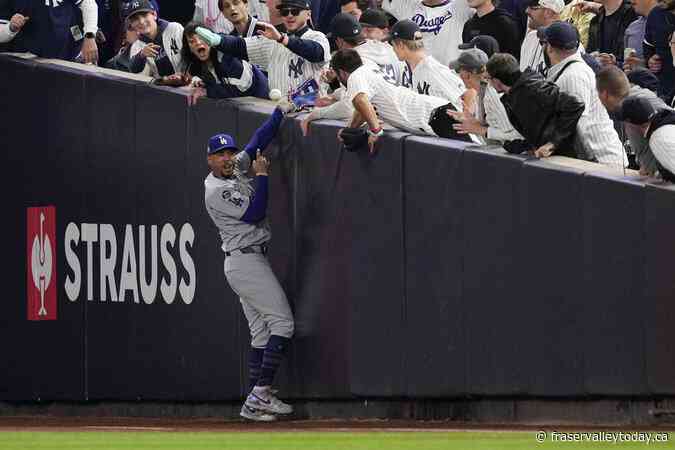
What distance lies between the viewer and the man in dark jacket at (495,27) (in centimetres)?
1445

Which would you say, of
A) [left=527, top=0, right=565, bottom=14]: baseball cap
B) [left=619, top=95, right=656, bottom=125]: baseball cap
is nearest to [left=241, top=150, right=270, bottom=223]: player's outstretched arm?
[left=527, top=0, right=565, bottom=14]: baseball cap

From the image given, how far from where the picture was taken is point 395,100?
13.0 meters

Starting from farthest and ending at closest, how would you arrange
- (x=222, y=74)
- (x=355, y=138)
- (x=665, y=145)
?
(x=222, y=74), (x=355, y=138), (x=665, y=145)

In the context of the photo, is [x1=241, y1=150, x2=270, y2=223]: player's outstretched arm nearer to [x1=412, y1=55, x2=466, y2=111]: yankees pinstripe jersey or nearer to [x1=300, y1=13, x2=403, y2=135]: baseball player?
[x1=300, y1=13, x2=403, y2=135]: baseball player

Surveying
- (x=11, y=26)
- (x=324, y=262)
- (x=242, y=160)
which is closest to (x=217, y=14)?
(x=11, y=26)

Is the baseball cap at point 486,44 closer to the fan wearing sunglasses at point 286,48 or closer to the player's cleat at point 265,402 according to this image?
the fan wearing sunglasses at point 286,48

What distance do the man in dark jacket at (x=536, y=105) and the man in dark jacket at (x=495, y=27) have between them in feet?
9.08

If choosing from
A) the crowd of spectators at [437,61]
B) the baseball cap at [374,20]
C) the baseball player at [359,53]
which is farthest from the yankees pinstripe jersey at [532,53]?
the baseball cap at [374,20]

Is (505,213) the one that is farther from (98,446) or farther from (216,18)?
(216,18)

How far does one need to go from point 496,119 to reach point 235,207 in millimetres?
2733

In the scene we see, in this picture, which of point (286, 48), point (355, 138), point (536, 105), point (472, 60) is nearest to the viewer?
point (536, 105)

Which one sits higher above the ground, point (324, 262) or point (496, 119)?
point (496, 119)

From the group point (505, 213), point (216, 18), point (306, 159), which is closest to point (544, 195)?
point (505, 213)

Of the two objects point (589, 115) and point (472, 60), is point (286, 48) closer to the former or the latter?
point (472, 60)
